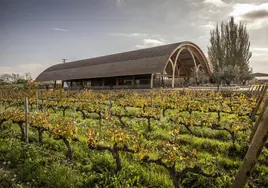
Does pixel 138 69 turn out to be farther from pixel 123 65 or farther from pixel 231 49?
pixel 231 49

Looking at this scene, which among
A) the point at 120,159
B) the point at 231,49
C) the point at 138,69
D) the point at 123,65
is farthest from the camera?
the point at 231,49

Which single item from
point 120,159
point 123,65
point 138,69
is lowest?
point 120,159

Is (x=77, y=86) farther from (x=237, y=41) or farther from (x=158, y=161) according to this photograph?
(x=158, y=161)

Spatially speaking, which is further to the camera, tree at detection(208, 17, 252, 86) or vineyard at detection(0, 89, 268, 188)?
tree at detection(208, 17, 252, 86)

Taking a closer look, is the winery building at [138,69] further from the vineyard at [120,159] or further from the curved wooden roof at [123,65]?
the vineyard at [120,159]

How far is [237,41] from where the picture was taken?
155 ft

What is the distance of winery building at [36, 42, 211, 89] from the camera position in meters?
32.0

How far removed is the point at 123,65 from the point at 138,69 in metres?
4.87

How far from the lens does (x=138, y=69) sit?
31.6 metres

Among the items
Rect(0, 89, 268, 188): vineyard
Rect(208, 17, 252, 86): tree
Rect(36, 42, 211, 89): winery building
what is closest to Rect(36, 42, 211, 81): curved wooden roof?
Rect(36, 42, 211, 89): winery building

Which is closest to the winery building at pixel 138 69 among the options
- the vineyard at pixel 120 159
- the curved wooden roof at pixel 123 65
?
the curved wooden roof at pixel 123 65

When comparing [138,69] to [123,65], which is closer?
[138,69]

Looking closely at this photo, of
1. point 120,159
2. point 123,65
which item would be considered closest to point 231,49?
point 123,65

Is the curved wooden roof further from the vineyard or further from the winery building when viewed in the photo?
the vineyard
